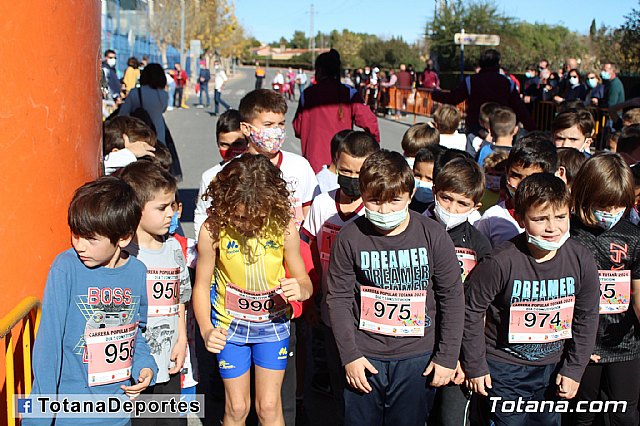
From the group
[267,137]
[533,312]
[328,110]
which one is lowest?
[533,312]

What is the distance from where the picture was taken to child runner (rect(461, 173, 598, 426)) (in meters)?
3.56

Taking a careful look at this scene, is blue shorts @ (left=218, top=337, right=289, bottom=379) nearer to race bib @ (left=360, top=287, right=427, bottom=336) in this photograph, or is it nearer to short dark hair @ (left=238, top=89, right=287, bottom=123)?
race bib @ (left=360, top=287, right=427, bottom=336)

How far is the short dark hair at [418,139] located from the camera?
5.85m

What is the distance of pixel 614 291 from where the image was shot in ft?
12.6

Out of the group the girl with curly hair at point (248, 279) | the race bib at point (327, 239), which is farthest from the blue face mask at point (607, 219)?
Result: the girl with curly hair at point (248, 279)

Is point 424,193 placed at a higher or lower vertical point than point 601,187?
lower

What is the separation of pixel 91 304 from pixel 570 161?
3467mm

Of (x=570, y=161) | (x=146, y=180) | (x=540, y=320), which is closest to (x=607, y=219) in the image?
(x=540, y=320)

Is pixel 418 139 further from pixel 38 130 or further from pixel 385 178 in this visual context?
pixel 38 130

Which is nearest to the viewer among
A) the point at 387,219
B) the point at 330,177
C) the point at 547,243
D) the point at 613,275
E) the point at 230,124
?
the point at 387,219

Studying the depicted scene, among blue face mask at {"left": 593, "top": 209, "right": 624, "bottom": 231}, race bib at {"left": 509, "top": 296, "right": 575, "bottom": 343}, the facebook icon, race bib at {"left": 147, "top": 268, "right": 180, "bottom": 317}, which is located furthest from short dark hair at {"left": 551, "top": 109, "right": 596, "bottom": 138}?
the facebook icon

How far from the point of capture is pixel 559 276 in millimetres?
3562

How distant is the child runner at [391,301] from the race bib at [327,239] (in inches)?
19.7

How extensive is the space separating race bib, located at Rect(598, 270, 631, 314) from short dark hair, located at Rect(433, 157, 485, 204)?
0.79 metres
